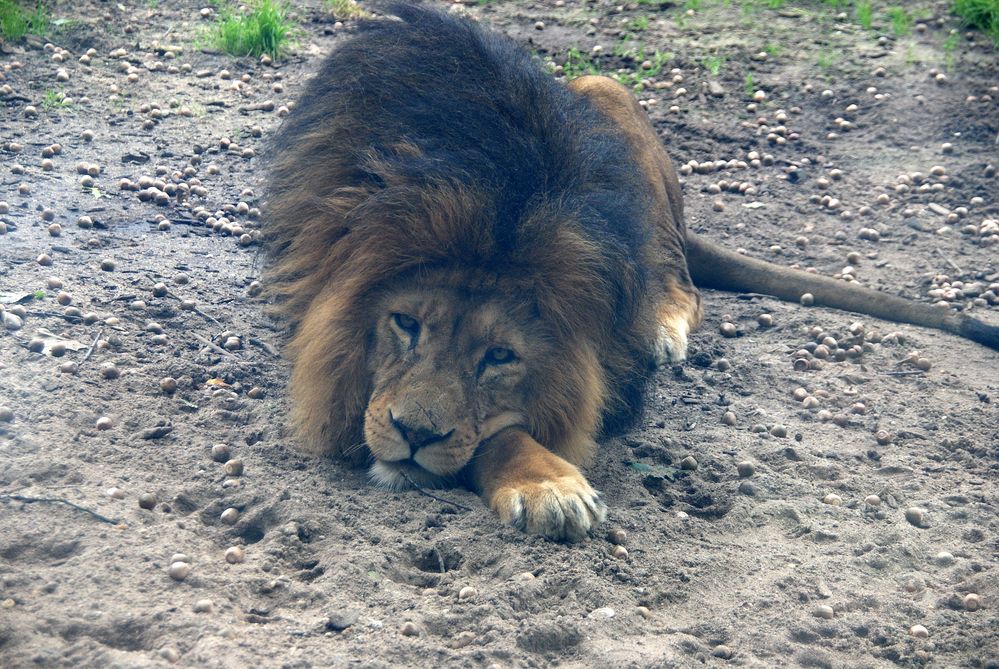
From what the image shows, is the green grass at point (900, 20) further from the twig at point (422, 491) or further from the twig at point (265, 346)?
the twig at point (422, 491)

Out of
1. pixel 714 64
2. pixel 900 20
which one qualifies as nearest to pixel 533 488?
pixel 714 64

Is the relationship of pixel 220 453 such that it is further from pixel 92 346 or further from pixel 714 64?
pixel 714 64

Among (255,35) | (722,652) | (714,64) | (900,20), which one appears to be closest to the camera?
(722,652)

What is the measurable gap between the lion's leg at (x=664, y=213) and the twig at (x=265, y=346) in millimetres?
1697

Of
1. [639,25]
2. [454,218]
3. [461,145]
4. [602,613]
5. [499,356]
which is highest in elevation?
[461,145]

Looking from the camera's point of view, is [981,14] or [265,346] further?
[981,14]

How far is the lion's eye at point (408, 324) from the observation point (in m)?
3.61

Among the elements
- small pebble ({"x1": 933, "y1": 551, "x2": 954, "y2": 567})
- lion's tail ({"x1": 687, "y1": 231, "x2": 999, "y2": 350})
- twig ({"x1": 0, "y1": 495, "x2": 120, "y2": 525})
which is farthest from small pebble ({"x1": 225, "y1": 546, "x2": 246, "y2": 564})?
lion's tail ({"x1": 687, "y1": 231, "x2": 999, "y2": 350})

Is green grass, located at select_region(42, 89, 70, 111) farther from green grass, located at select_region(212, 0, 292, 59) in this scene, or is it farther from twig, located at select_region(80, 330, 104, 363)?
twig, located at select_region(80, 330, 104, 363)

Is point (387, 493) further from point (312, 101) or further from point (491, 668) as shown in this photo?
point (312, 101)

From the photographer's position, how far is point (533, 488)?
3.46 metres

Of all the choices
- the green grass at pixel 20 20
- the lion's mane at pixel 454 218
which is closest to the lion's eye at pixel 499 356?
the lion's mane at pixel 454 218

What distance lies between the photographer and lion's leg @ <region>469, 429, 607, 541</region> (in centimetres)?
339

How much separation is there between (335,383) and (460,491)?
0.57 metres
